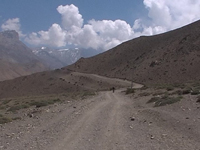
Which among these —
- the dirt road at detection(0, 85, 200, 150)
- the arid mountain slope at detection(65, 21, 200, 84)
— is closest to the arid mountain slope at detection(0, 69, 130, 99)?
the arid mountain slope at detection(65, 21, 200, 84)

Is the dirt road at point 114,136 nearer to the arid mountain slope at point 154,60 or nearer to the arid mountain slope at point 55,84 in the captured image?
the arid mountain slope at point 154,60

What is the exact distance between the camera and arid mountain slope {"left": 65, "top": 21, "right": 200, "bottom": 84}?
84.9m

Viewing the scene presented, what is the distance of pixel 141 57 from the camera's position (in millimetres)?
117812

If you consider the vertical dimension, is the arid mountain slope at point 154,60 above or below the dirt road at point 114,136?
above

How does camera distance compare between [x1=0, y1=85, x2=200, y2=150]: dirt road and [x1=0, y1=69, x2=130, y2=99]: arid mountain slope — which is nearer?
[x1=0, y1=85, x2=200, y2=150]: dirt road

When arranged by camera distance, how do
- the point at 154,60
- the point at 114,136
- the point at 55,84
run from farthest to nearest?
the point at 55,84, the point at 154,60, the point at 114,136

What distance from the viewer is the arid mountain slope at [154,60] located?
84.9m

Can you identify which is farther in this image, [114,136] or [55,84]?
[55,84]

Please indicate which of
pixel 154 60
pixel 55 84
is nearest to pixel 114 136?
pixel 154 60

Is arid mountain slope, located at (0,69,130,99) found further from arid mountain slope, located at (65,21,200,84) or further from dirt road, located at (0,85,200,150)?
dirt road, located at (0,85,200,150)

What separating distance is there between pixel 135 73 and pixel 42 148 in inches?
3607

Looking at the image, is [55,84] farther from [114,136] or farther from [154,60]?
[114,136]

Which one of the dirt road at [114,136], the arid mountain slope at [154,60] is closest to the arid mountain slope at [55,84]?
the arid mountain slope at [154,60]

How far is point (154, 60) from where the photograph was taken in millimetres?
102375
